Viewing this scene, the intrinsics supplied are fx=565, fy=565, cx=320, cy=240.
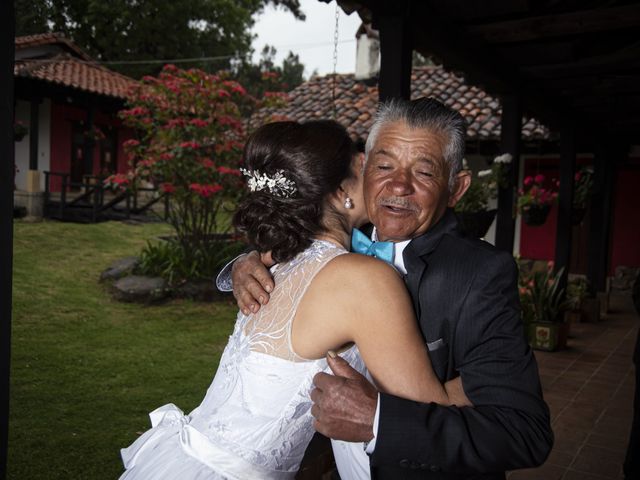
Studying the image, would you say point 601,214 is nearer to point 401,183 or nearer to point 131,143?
point 131,143

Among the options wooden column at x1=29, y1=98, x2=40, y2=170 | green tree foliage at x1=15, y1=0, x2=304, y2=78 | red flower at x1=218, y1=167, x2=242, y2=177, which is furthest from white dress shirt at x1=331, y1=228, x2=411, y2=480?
wooden column at x1=29, y1=98, x2=40, y2=170

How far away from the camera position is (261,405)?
1624 millimetres

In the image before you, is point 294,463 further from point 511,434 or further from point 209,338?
point 209,338

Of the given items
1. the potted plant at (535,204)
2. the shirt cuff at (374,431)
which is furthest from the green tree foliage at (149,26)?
the potted plant at (535,204)

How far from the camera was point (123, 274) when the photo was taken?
9.74 m

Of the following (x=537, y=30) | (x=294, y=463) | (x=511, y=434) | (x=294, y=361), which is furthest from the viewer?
(x=537, y=30)

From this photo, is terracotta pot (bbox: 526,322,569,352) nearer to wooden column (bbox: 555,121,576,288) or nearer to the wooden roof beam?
wooden column (bbox: 555,121,576,288)

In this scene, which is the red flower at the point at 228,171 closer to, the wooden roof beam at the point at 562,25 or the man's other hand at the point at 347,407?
the wooden roof beam at the point at 562,25

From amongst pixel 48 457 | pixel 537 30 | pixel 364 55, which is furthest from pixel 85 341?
pixel 364 55

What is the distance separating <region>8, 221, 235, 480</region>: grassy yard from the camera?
13.8 ft

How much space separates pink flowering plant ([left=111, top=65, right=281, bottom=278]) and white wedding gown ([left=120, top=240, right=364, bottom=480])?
7.48 metres

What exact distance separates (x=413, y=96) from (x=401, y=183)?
11639mm

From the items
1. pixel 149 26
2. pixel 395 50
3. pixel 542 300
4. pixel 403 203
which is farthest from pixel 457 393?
pixel 149 26

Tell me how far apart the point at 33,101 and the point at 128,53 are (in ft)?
7.63
